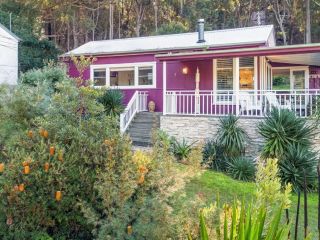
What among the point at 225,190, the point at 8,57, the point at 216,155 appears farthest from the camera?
the point at 8,57

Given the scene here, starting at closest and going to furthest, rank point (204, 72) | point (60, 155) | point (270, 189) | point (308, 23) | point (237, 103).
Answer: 1. point (270, 189)
2. point (60, 155)
3. point (237, 103)
4. point (204, 72)
5. point (308, 23)

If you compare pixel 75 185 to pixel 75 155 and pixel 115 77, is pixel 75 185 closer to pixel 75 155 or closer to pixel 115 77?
pixel 75 155

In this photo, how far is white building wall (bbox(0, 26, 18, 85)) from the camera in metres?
20.2

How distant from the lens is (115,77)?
1920 cm

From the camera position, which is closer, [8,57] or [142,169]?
[142,169]

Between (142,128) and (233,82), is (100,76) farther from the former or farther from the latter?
(233,82)

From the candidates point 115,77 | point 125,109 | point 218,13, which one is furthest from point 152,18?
point 125,109

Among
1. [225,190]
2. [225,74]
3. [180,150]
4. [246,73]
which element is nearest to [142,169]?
[225,190]

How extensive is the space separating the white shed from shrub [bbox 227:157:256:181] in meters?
13.6

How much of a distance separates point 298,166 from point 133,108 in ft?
26.4

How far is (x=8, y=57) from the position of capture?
67.7 ft

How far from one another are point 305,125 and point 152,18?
109 feet

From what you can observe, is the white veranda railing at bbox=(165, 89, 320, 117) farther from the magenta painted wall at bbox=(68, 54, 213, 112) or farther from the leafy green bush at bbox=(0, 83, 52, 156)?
the leafy green bush at bbox=(0, 83, 52, 156)

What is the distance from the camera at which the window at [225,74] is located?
16.2 metres
